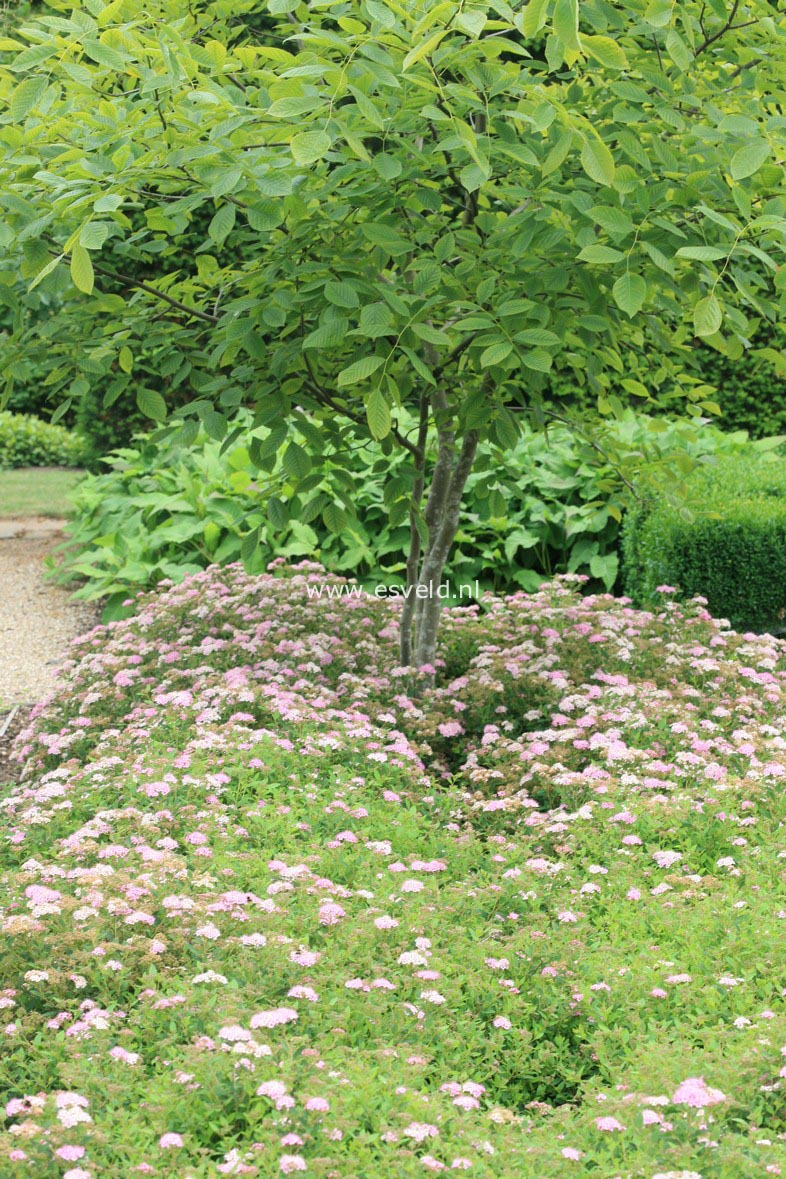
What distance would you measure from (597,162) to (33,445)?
11934mm

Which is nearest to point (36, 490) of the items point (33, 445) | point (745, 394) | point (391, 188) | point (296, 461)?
point (33, 445)

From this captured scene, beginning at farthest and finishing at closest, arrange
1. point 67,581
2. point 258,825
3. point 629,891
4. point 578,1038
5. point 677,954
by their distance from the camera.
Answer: point 67,581, point 258,825, point 629,891, point 677,954, point 578,1038

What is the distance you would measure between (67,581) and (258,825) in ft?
16.6

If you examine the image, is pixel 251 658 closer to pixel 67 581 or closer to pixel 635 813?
pixel 635 813

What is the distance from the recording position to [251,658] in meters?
4.75

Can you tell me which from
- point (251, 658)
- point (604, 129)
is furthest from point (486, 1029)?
point (604, 129)

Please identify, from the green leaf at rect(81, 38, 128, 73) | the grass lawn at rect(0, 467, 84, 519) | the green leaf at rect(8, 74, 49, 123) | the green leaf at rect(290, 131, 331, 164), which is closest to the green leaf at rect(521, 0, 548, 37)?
the green leaf at rect(290, 131, 331, 164)

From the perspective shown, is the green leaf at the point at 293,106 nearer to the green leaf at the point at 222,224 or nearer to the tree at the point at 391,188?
the tree at the point at 391,188

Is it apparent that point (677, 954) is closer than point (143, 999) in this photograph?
No

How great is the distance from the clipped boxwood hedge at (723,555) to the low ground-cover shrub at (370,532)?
559mm

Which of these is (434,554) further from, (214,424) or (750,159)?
(750,159)

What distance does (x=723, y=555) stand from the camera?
5.80 metres

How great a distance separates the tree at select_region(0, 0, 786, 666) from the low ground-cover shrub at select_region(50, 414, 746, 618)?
2379mm

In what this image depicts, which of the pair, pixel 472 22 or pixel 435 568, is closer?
pixel 472 22
